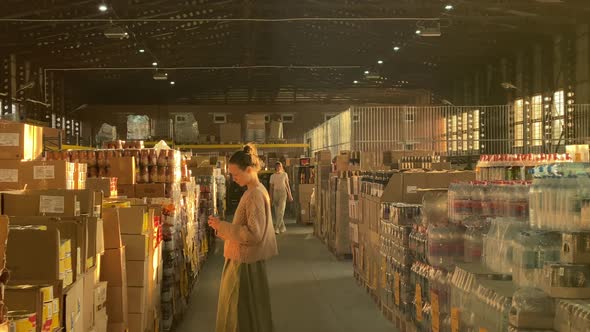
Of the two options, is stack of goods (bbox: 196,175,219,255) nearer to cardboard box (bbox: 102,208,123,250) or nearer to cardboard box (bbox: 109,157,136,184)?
cardboard box (bbox: 109,157,136,184)

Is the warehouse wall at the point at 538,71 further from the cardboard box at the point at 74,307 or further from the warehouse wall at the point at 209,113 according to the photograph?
the cardboard box at the point at 74,307

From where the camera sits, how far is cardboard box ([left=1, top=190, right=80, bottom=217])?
4008mm

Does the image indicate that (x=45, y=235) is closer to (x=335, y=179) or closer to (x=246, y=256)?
Result: (x=246, y=256)

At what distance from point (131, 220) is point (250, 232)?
32.3 inches

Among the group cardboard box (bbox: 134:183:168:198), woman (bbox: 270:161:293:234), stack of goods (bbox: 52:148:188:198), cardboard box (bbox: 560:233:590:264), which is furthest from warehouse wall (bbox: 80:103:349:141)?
cardboard box (bbox: 560:233:590:264)

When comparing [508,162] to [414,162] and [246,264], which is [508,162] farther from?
[246,264]

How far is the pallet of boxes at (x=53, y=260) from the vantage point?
9.08ft

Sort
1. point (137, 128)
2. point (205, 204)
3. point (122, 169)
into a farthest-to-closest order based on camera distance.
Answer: point (137, 128)
point (205, 204)
point (122, 169)

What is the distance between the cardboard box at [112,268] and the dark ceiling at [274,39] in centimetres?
1218

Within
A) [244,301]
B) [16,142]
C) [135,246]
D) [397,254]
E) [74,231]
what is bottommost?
[244,301]

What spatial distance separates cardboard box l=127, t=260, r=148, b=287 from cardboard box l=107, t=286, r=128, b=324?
38 cm

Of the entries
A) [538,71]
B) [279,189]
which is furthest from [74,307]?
[538,71]

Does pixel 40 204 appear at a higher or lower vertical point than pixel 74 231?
higher

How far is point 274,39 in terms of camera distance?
22703 millimetres
